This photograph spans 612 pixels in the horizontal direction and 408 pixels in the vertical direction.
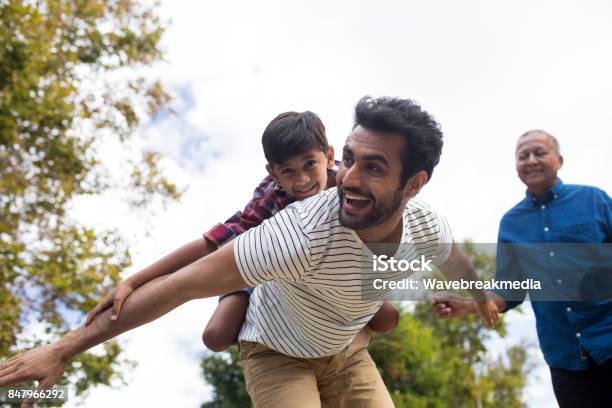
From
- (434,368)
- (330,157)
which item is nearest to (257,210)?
(330,157)

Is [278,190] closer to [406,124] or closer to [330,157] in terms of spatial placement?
[330,157]

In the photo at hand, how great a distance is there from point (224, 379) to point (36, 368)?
43.1 feet

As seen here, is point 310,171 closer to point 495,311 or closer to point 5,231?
point 495,311

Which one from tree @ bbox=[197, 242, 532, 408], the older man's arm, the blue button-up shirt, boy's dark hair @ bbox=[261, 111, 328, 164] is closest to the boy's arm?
boy's dark hair @ bbox=[261, 111, 328, 164]

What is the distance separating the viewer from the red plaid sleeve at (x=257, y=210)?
2.68m

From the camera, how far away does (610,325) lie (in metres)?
2.95

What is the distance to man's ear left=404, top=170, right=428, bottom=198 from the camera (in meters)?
2.44

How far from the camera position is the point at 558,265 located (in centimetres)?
313

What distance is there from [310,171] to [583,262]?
4.49 ft

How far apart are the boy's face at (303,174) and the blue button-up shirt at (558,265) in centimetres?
105

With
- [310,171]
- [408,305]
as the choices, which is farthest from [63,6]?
[408,305]

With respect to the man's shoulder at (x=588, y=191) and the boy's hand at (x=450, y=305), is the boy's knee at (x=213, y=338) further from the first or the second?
the man's shoulder at (x=588, y=191)

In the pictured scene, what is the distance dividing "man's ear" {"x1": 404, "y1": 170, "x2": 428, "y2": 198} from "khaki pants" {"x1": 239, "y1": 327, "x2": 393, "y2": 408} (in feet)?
2.41

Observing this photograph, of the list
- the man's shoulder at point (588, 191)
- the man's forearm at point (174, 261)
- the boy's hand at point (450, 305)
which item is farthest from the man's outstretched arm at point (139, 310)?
the man's shoulder at point (588, 191)
